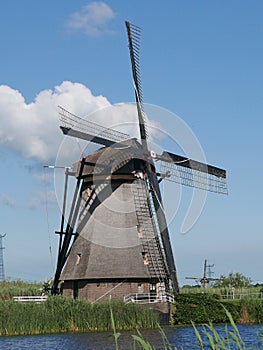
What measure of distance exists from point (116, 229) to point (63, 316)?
497 centimetres

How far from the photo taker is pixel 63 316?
19.3m

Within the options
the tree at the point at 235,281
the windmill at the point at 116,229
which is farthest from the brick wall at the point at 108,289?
the tree at the point at 235,281

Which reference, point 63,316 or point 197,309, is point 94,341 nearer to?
point 63,316

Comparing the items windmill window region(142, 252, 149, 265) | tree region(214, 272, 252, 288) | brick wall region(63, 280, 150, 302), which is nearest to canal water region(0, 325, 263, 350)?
brick wall region(63, 280, 150, 302)

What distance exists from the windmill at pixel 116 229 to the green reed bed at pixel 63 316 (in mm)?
2709

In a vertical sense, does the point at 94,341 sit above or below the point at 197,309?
below

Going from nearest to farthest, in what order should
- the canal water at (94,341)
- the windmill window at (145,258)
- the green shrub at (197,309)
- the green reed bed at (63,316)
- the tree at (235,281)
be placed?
the canal water at (94,341), the green reed bed at (63,316), the green shrub at (197,309), the windmill window at (145,258), the tree at (235,281)

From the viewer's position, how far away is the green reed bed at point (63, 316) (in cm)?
1847

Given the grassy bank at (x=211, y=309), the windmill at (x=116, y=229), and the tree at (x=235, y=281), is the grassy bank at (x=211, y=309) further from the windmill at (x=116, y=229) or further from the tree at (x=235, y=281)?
the tree at (x=235, y=281)

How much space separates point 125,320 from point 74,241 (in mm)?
5248

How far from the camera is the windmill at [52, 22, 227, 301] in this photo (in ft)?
75.5

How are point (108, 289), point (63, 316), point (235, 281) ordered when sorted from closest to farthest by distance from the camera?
1. point (63, 316)
2. point (108, 289)
3. point (235, 281)

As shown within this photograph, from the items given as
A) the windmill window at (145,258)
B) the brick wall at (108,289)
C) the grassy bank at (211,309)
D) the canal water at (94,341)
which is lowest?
the canal water at (94,341)

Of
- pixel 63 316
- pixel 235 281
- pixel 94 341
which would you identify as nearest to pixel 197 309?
pixel 63 316
